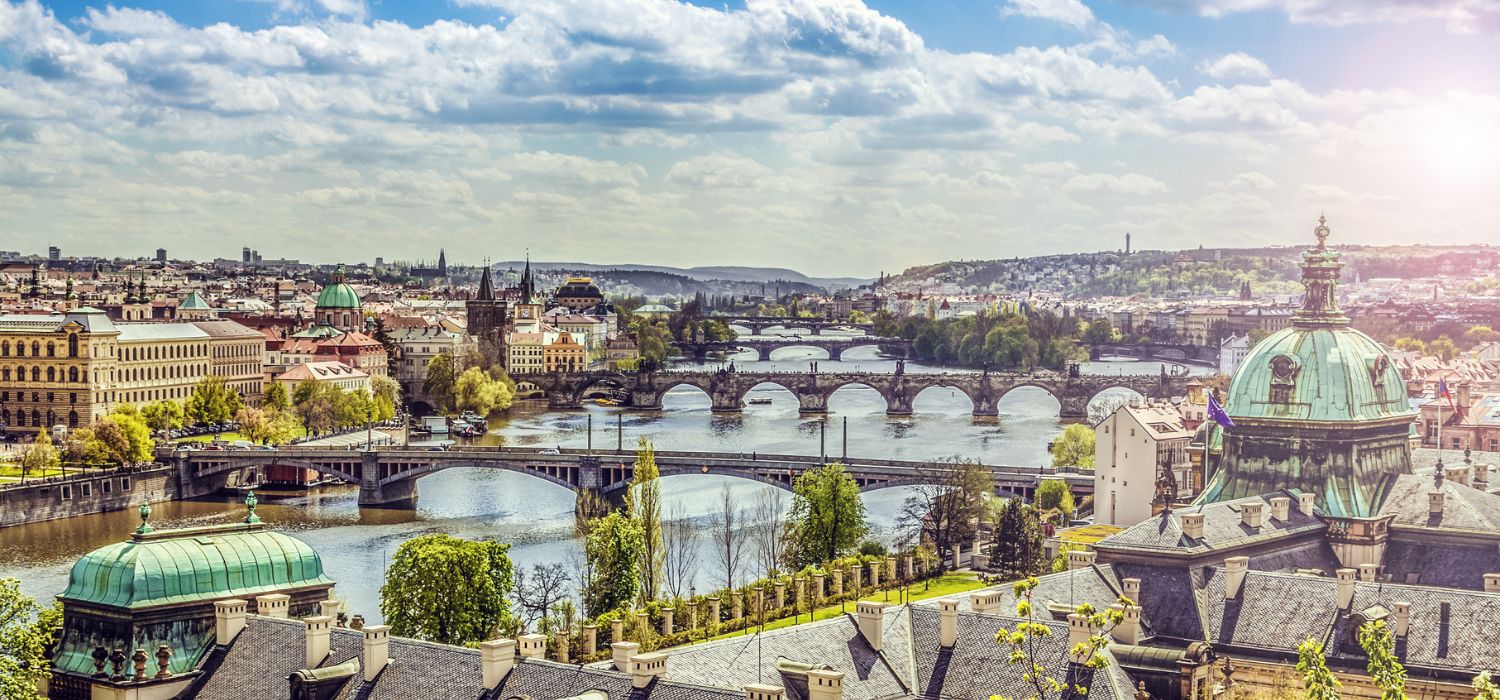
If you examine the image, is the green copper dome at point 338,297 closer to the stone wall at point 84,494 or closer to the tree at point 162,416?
the tree at point 162,416

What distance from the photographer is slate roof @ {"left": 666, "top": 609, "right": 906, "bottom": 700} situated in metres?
33.8

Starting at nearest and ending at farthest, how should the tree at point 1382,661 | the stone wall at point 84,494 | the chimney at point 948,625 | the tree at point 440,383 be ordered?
the tree at point 1382,661 → the chimney at point 948,625 → the stone wall at point 84,494 → the tree at point 440,383

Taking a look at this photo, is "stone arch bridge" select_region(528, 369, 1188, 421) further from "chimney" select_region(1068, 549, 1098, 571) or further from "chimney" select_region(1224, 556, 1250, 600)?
"chimney" select_region(1224, 556, 1250, 600)

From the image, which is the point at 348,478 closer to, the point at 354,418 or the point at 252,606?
the point at 354,418

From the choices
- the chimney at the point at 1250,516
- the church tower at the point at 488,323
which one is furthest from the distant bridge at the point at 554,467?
the church tower at the point at 488,323

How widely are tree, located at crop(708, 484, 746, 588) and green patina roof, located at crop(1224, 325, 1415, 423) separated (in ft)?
56.8

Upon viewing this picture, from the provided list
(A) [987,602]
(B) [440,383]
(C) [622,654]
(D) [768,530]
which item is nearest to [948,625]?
(A) [987,602]

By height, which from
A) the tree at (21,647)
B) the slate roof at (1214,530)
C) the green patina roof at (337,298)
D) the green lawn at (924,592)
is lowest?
the green lawn at (924,592)

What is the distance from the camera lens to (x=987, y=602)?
3975 cm

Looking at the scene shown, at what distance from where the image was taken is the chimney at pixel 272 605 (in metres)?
38.3

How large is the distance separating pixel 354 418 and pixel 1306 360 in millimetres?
85728

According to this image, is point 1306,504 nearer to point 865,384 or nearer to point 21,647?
point 21,647

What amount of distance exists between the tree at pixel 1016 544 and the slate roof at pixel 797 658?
1099 inches

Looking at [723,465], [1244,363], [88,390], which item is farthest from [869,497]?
[88,390]
